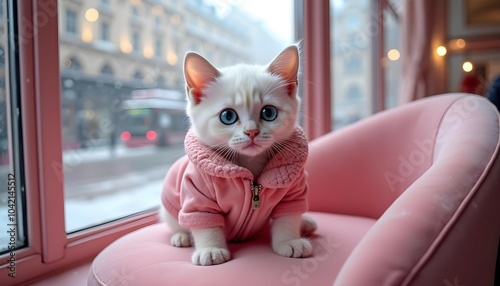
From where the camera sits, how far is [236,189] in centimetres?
86

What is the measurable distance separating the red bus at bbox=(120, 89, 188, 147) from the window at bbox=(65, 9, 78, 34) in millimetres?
312

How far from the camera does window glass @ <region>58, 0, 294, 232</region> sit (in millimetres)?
1414

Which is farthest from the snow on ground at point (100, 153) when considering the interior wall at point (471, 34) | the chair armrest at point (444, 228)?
the interior wall at point (471, 34)

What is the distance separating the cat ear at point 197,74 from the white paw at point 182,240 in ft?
1.15

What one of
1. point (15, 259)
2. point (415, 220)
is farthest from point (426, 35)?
point (15, 259)

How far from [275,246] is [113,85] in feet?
3.29

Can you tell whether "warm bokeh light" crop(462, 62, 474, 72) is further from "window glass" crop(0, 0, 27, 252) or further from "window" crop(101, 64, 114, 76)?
"window glass" crop(0, 0, 27, 252)

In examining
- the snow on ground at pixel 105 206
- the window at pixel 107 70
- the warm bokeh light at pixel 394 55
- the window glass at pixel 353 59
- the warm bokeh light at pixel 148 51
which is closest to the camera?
the snow on ground at pixel 105 206

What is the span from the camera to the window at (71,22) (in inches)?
53.5

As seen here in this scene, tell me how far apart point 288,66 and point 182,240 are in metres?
0.51

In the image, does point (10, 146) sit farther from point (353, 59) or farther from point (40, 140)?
point (353, 59)

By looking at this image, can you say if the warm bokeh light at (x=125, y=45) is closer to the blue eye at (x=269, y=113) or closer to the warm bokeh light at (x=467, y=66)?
the blue eye at (x=269, y=113)

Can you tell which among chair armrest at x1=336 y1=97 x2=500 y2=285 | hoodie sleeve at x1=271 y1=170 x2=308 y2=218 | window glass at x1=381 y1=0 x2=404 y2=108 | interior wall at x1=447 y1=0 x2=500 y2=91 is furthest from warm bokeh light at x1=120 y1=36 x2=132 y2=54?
interior wall at x1=447 y1=0 x2=500 y2=91

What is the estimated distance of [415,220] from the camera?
63 centimetres
